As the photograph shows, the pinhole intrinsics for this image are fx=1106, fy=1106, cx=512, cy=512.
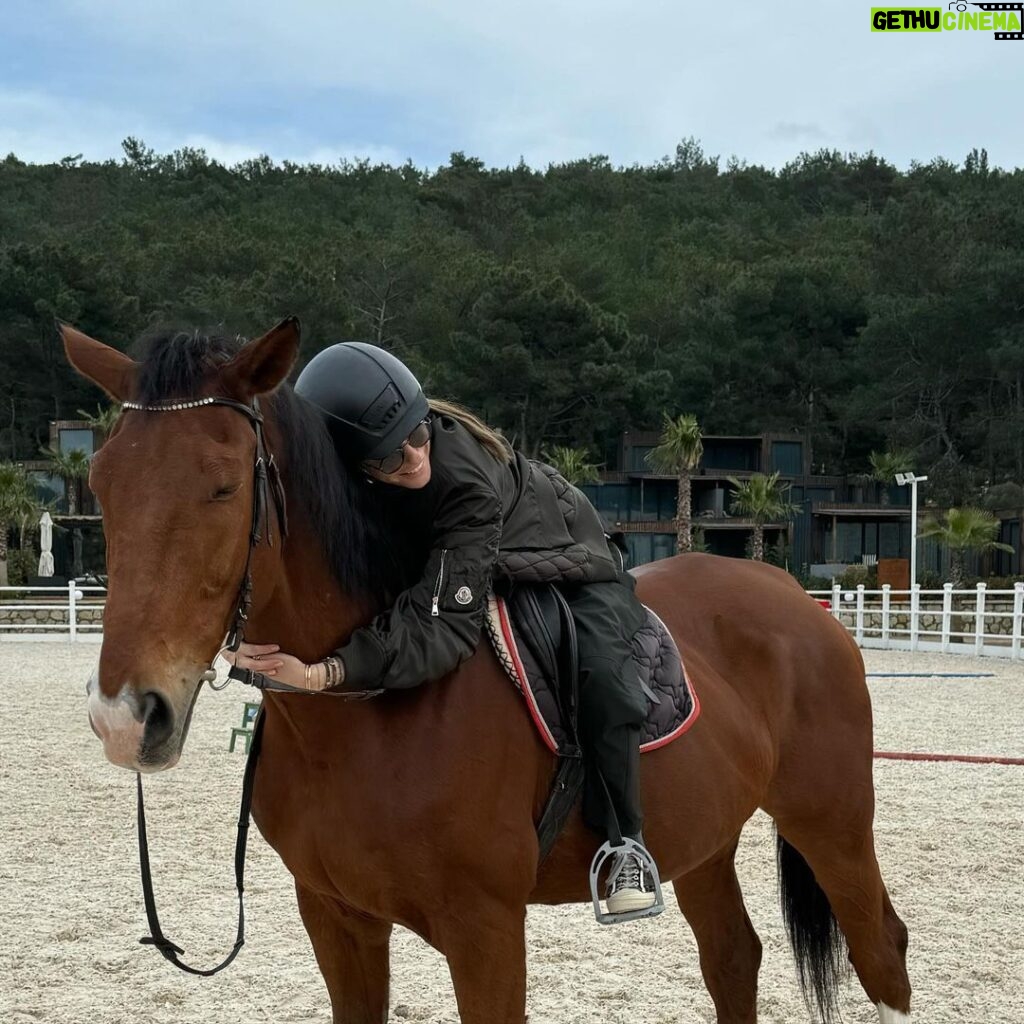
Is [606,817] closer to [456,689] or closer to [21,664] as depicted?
[456,689]

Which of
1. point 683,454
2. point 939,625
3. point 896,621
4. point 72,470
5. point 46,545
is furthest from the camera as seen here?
point 683,454

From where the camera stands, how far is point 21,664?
18906 millimetres

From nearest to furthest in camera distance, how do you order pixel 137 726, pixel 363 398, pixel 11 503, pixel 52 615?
pixel 137 726
pixel 363 398
pixel 52 615
pixel 11 503

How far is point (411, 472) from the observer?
2602mm

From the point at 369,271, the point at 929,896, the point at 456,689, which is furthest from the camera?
the point at 369,271

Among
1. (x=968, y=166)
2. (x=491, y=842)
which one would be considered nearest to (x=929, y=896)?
(x=491, y=842)

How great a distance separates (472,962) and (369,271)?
57.9 m

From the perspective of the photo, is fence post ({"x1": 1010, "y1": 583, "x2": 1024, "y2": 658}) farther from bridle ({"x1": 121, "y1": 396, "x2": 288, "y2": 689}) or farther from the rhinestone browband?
the rhinestone browband

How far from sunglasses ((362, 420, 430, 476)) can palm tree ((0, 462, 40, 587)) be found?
1514 inches

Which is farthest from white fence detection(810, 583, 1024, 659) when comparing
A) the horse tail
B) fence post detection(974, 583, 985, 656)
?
the horse tail

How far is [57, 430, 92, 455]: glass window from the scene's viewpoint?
47.1 meters

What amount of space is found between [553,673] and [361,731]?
1.73 feet

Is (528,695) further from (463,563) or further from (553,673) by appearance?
(463,563)

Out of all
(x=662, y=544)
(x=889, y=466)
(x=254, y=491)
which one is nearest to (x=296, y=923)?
(x=254, y=491)
